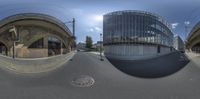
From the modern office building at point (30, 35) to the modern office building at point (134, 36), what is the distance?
10167 millimetres

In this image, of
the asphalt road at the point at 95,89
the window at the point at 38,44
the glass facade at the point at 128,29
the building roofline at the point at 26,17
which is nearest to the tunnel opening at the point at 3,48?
the building roofline at the point at 26,17

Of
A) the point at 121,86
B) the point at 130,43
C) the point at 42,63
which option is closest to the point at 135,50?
the point at 130,43

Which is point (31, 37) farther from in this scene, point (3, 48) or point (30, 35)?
point (3, 48)

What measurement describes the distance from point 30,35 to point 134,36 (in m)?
23.1

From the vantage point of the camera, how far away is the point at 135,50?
31.0m

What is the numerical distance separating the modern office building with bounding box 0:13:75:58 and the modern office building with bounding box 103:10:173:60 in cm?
1017

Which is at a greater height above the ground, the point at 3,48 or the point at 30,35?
the point at 30,35

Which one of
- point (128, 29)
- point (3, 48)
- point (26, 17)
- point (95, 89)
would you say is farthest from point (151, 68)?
point (128, 29)

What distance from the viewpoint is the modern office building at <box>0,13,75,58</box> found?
19.1 metres

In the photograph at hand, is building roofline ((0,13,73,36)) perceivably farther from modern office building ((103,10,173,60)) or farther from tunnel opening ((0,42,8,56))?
modern office building ((103,10,173,60))

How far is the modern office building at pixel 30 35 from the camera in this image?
1908 centimetres

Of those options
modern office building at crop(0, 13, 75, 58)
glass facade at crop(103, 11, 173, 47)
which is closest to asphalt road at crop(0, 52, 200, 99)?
modern office building at crop(0, 13, 75, 58)

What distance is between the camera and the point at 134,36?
37.5 meters

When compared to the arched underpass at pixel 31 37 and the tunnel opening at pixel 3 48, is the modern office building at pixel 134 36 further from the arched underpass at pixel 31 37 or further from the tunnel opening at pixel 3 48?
the tunnel opening at pixel 3 48
